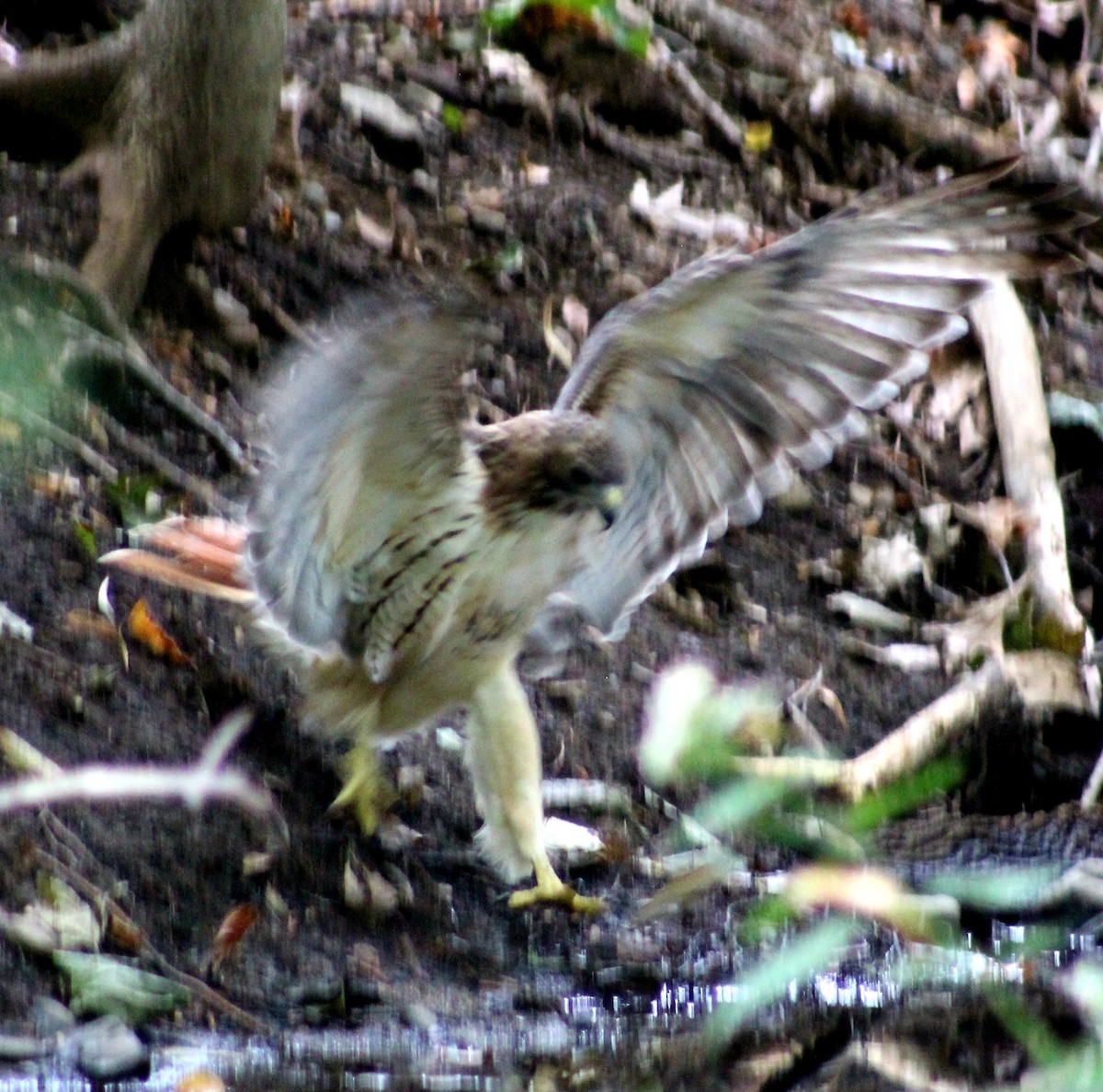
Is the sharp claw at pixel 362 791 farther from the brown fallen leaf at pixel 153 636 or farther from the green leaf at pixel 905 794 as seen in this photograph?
the green leaf at pixel 905 794

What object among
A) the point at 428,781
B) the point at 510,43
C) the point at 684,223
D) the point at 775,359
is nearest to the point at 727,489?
the point at 775,359

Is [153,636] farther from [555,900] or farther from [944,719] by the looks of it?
[944,719]

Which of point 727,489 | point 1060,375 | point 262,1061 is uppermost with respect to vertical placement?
point 1060,375

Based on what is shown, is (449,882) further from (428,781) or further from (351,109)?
(351,109)

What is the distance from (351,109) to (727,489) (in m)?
2.73

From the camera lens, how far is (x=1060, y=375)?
6098 mm

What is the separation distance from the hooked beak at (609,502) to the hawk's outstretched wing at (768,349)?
26 cm

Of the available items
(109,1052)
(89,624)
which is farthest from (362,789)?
(109,1052)

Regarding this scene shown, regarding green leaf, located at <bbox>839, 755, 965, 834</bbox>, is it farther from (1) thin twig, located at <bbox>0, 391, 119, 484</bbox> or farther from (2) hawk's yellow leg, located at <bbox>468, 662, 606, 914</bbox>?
(1) thin twig, located at <bbox>0, 391, 119, 484</bbox>

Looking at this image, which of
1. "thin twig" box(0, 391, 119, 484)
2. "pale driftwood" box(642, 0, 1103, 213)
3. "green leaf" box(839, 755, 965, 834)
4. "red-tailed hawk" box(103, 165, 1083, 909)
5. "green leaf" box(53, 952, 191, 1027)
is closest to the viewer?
"green leaf" box(53, 952, 191, 1027)

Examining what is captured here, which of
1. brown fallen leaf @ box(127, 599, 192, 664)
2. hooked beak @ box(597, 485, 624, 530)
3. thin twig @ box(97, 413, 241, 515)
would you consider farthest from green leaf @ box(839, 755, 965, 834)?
thin twig @ box(97, 413, 241, 515)

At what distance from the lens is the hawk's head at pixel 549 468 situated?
363cm

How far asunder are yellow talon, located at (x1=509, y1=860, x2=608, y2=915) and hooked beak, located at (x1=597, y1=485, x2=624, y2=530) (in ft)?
2.74

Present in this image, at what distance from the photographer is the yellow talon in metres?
4.02
